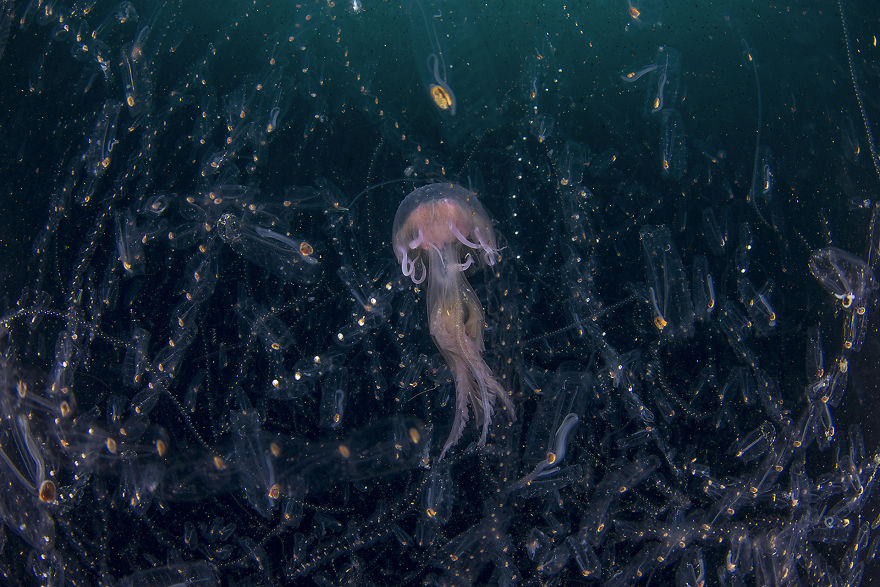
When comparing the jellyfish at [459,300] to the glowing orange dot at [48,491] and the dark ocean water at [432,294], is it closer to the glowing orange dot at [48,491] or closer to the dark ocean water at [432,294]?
the dark ocean water at [432,294]

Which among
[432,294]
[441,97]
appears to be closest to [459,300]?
[432,294]

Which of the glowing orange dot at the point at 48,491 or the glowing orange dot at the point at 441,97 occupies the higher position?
the glowing orange dot at the point at 441,97

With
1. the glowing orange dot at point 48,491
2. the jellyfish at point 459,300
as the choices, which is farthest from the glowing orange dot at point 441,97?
the glowing orange dot at point 48,491

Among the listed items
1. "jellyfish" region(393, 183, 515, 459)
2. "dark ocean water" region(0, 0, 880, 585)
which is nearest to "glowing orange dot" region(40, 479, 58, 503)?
"dark ocean water" region(0, 0, 880, 585)

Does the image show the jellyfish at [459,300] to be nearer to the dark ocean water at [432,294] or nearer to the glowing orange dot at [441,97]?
the dark ocean water at [432,294]

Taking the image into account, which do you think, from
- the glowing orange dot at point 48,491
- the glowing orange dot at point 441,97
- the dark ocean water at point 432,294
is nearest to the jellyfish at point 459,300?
the dark ocean water at point 432,294

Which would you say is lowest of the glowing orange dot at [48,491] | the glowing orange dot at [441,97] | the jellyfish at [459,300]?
the glowing orange dot at [48,491]

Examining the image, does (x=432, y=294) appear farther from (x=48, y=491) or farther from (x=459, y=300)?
(x=48, y=491)
